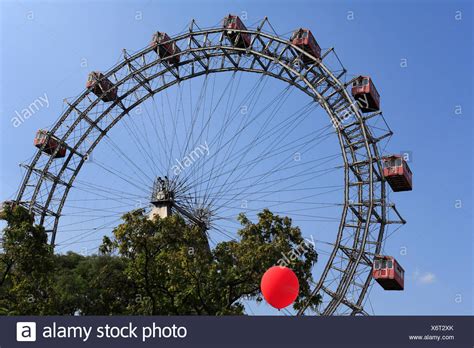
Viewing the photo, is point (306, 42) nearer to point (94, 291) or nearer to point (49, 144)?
point (94, 291)

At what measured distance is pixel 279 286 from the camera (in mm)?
20141

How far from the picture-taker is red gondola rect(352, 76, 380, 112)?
1441 inches

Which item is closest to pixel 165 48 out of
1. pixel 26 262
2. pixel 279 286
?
pixel 26 262

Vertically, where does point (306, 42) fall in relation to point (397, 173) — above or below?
above

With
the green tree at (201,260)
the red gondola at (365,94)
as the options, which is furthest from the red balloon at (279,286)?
the red gondola at (365,94)

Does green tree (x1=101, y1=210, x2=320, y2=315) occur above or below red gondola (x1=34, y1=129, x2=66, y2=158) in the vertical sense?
below

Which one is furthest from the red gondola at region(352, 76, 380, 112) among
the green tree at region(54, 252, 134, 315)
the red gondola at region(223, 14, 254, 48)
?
the green tree at region(54, 252, 134, 315)

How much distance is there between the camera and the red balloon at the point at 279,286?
20158mm

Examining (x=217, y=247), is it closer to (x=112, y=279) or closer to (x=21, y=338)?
(x=112, y=279)

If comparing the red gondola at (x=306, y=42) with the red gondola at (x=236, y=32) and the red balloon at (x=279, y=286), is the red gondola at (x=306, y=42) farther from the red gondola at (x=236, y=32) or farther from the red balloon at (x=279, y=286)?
the red balloon at (x=279, y=286)

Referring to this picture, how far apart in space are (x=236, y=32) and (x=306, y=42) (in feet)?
15.4

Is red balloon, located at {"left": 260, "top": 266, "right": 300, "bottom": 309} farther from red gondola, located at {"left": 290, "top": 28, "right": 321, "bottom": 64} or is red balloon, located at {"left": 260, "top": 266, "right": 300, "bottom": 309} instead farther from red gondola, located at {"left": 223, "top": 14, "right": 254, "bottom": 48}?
red gondola, located at {"left": 223, "top": 14, "right": 254, "bottom": 48}

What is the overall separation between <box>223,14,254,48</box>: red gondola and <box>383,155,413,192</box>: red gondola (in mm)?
11395

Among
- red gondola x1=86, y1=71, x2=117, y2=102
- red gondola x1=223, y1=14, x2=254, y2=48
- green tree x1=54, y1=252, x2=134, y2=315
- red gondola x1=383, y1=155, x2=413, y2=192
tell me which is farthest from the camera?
red gondola x1=86, y1=71, x2=117, y2=102
